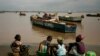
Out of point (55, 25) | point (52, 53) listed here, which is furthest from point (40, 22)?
point (52, 53)

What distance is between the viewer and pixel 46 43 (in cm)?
1437

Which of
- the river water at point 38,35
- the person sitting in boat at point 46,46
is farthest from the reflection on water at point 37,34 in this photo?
the person sitting in boat at point 46,46

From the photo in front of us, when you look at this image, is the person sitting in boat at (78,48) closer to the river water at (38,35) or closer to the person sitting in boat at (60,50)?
the person sitting in boat at (60,50)

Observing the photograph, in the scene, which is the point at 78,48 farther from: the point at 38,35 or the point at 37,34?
the point at 37,34

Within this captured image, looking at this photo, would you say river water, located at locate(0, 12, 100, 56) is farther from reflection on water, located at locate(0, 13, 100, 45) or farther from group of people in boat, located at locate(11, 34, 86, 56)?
group of people in boat, located at locate(11, 34, 86, 56)

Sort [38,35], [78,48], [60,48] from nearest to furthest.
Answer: [78,48] < [60,48] < [38,35]

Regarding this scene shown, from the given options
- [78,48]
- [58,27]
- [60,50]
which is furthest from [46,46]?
[58,27]

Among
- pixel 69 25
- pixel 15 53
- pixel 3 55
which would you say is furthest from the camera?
pixel 69 25

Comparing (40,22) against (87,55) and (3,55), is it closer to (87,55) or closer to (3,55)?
(3,55)

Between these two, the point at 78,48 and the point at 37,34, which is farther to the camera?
the point at 37,34

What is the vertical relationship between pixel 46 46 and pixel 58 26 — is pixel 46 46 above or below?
above

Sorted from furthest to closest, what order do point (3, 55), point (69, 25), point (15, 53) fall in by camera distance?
1. point (69, 25)
2. point (3, 55)
3. point (15, 53)

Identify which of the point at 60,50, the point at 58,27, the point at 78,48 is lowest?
the point at 58,27

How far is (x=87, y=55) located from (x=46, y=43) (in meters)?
1.97
